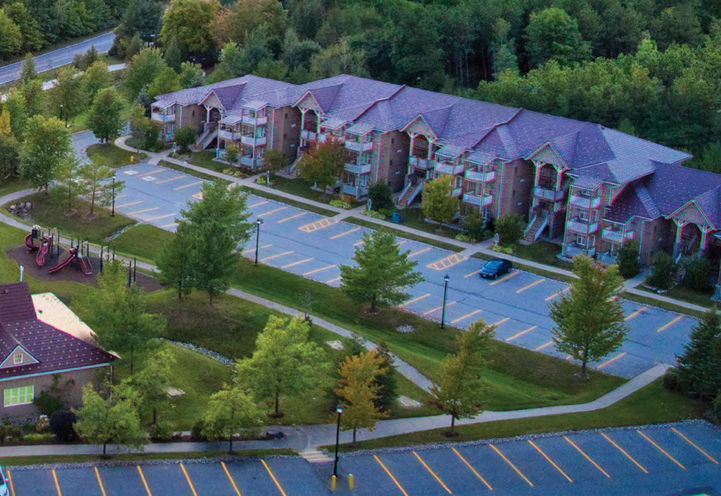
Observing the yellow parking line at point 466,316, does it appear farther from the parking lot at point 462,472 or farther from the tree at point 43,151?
the tree at point 43,151

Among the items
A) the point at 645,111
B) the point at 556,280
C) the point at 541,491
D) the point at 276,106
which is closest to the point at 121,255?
the point at 276,106

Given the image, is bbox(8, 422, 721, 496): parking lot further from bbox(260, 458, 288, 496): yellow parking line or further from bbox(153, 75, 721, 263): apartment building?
bbox(153, 75, 721, 263): apartment building

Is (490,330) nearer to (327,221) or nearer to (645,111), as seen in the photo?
(327,221)

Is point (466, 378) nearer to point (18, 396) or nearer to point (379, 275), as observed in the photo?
point (379, 275)

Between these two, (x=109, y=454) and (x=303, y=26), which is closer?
(x=109, y=454)

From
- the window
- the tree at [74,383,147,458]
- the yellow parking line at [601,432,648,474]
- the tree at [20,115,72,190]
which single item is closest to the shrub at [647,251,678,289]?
the yellow parking line at [601,432,648,474]

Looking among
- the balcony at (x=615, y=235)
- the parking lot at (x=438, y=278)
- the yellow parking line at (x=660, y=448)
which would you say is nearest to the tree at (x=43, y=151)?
the parking lot at (x=438, y=278)
